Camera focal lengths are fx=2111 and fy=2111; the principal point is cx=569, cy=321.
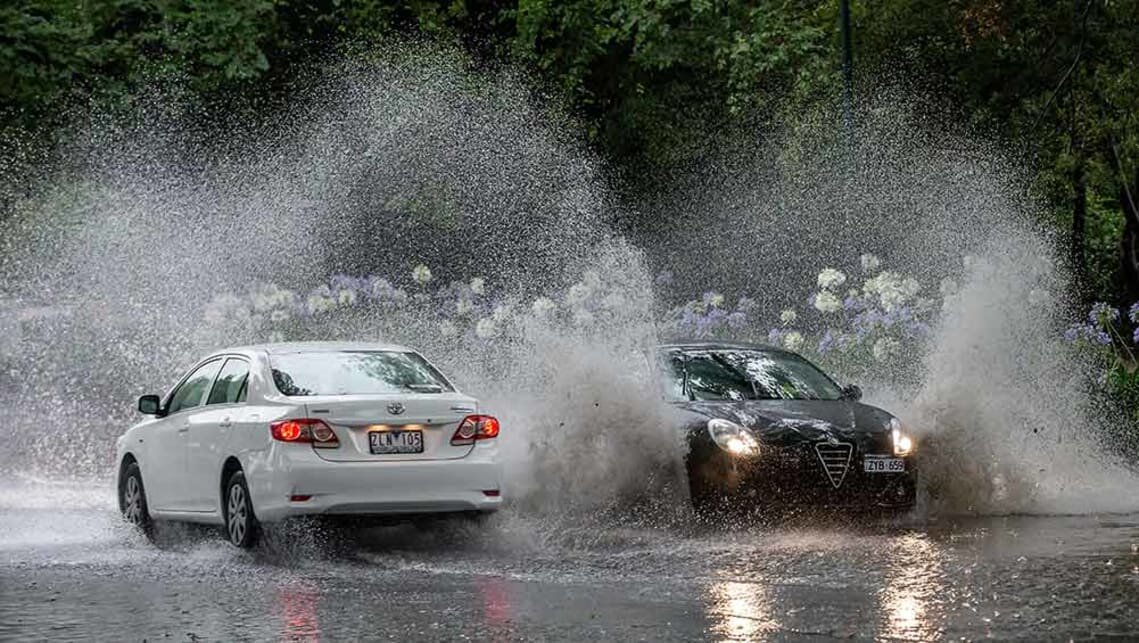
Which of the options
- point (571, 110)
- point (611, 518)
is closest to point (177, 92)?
point (571, 110)

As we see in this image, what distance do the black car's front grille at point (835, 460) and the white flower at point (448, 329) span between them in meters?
10.5

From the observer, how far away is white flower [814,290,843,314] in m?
22.1

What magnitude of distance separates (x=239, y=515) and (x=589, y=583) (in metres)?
3.01

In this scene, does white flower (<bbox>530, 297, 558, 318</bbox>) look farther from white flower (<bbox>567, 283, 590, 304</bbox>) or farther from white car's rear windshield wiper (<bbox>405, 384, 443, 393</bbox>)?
white car's rear windshield wiper (<bbox>405, 384, 443, 393</bbox>)

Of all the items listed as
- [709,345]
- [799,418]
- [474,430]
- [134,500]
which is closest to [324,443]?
[474,430]

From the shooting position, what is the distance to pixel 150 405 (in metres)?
15.0

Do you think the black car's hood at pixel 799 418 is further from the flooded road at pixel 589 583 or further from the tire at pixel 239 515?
the tire at pixel 239 515

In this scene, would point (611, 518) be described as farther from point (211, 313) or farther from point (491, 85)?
point (491, 85)

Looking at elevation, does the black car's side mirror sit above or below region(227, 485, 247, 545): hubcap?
above

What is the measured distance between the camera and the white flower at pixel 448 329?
80.7 feet

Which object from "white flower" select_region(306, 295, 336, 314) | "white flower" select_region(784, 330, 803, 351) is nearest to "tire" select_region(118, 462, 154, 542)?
"white flower" select_region(784, 330, 803, 351)

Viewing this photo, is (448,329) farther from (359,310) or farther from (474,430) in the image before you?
(474,430)

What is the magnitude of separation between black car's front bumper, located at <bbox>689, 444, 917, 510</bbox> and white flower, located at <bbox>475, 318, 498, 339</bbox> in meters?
8.79

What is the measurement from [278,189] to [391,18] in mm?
7384
